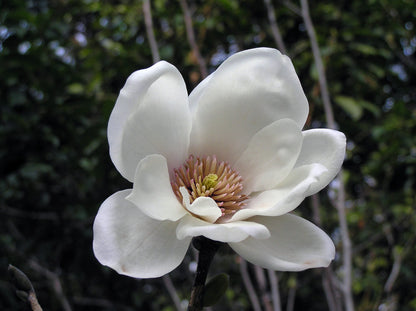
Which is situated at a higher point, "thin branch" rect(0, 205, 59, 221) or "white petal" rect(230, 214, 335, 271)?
"white petal" rect(230, 214, 335, 271)

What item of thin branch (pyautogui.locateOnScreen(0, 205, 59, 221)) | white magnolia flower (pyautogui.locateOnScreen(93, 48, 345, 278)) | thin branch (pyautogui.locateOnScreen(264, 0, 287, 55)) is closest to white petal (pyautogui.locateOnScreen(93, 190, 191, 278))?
white magnolia flower (pyautogui.locateOnScreen(93, 48, 345, 278))

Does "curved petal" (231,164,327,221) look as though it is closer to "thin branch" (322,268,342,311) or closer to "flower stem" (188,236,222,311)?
"flower stem" (188,236,222,311)

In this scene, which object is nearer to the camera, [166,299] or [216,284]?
[216,284]

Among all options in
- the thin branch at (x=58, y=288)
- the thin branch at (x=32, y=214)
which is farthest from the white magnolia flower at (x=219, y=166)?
the thin branch at (x=32, y=214)

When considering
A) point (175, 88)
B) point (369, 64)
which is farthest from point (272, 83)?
point (369, 64)

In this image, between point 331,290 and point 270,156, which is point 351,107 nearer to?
point 331,290

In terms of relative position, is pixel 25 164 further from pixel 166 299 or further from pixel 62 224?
pixel 166 299

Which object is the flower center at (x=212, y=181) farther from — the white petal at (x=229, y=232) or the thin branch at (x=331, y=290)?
the thin branch at (x=331, y=290)
